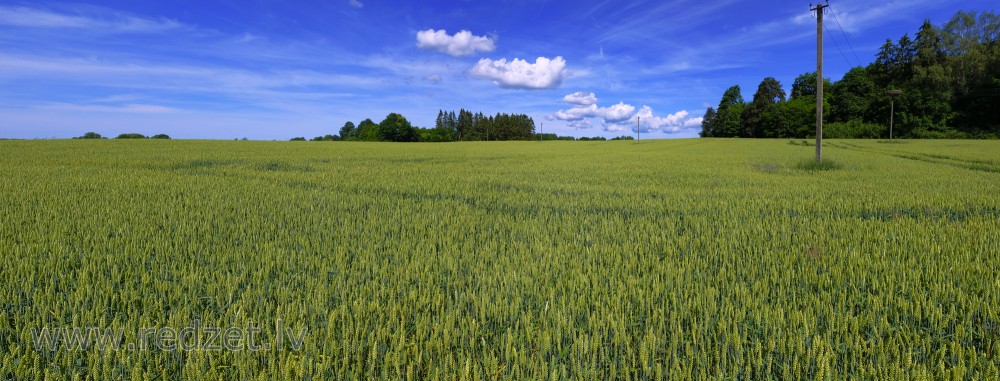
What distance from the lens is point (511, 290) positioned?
10.6ft

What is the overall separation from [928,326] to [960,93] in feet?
297

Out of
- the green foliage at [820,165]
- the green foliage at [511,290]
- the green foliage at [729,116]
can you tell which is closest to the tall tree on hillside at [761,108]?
the green foliage at [729,116]

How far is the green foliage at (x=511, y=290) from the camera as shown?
2.24 meters

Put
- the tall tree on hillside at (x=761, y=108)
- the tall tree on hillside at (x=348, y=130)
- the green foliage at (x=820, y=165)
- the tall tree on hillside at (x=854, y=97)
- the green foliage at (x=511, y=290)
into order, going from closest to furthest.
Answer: the green foliage at (x=511, y=290) → the green foliage at (x=820, y=165) → the tall tree on hillside at (x=854, y=97) → the tall tree on hillside at (x=761, y=108) → the tall tree on hillside at (x=348, y=130)

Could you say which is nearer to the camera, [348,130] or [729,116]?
[729,116]

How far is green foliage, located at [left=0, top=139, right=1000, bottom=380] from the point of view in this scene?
7.35ft

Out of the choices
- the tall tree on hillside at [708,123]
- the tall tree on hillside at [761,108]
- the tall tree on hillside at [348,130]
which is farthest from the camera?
the tall tree on hillside at [348,130]

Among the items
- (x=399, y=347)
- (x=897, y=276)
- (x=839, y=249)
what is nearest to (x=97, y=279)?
(x=399, y=347)

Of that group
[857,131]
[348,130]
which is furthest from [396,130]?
[857,131]

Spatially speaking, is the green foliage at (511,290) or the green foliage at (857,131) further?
the green foliage at (857,131)

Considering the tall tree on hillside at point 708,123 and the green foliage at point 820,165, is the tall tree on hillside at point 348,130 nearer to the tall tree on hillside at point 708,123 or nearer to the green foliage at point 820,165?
the tall tree on hillside at point 708,123

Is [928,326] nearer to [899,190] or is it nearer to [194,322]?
[194,322]

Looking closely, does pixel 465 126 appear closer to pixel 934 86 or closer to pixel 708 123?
pixel 708 123

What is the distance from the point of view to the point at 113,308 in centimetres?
292
